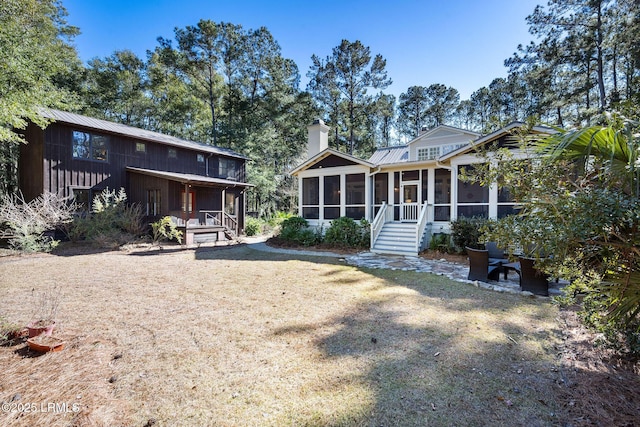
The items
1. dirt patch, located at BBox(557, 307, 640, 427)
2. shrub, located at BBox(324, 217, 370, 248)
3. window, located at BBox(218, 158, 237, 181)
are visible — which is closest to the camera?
dirt patch, located at BBox(557, 307, 640, 427)

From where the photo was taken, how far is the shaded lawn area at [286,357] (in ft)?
7.64

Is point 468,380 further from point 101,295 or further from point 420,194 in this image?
point 420,194

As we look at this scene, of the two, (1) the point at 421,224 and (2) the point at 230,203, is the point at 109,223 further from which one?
(1) the point at 421,224

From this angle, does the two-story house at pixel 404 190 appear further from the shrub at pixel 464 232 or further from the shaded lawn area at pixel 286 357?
the shaded lawn area at pixel 286 357

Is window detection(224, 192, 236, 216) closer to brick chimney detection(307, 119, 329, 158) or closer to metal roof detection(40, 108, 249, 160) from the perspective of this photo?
metal roof detection(40, 108, 249, 160)

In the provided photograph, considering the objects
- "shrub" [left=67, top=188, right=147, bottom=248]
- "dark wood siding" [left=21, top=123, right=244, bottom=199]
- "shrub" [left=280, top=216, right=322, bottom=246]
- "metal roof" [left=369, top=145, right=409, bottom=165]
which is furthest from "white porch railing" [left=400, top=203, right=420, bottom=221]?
"dark wood siding" [left=21, top=123, right=244, bottom=199]

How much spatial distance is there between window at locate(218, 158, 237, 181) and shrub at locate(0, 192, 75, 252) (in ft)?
30.5

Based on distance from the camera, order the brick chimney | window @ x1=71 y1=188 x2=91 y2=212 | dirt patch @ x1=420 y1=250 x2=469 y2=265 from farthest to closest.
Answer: the brick chimney → window @ x1=71 y1=188 x2=91 y2=212 → dirt patch @ x1=420 y1=250 x2=469 y2=265

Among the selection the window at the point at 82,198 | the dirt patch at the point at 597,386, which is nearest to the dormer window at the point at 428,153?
the dirt patch at the point at 597,386

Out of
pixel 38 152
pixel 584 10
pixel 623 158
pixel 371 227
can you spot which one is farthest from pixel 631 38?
pixel 38 152

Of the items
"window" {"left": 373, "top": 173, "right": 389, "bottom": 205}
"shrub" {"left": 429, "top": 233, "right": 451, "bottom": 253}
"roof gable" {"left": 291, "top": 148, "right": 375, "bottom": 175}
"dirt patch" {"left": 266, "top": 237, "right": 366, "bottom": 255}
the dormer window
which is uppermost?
the dormer window

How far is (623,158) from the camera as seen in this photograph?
2.24 m

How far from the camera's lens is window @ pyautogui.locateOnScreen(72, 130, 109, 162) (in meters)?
13.9

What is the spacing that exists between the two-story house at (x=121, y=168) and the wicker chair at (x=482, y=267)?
12435 mm
